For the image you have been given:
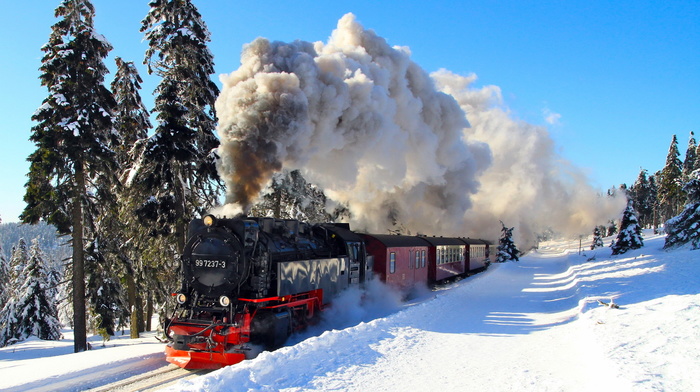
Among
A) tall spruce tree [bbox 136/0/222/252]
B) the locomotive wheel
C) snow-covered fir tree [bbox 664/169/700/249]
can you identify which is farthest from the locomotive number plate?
snow-covered fir tree [bbox 664/169/700/249]

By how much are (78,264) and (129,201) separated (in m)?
2.74

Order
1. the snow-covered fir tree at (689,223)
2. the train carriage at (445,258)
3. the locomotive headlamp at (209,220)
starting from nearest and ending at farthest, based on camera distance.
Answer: the locomotive headlamp at (209,220)
the train carriage at (445,258)
the snow-covered fir tree at (689,223)

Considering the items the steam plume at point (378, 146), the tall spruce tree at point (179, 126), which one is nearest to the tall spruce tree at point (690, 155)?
the steam plume at point (378, 146)

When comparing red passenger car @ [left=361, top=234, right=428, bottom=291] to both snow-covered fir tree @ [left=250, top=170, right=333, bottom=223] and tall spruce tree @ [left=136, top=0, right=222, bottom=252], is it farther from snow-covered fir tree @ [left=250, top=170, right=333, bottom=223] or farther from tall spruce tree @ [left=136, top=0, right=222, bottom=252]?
snow-covered fir tree @ [left=250, top=170, right=333, bottom=223]

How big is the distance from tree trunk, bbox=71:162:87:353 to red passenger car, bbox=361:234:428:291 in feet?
28.6

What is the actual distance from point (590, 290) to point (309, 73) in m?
12.1

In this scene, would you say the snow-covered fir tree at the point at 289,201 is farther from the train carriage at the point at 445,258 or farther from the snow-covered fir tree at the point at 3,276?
the snow-covered fir tree at the point at 3,276

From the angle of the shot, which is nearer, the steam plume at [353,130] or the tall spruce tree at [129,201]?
the steam plume at [353,130]

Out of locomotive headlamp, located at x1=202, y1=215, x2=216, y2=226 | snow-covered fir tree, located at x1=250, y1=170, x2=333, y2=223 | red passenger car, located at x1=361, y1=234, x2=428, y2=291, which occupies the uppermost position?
snow-covered fir tree, located at x1=250, y1=170, x2=333, y2=223

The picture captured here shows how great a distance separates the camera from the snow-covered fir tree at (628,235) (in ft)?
115

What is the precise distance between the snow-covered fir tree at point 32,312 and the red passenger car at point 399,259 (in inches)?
754

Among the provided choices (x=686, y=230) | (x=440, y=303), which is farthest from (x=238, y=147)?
(x=686, y=230)

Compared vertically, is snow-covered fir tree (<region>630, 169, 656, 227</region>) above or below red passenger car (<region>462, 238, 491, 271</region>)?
above

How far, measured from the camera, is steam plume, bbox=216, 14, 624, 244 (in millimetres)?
12641
